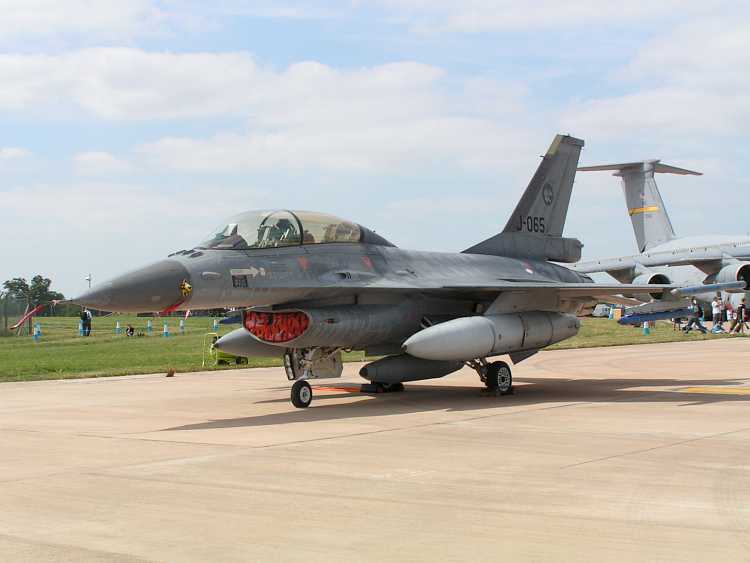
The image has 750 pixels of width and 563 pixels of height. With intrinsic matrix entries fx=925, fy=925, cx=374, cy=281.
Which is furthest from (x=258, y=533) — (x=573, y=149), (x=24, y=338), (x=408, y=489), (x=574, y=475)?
(x=24, y=338)

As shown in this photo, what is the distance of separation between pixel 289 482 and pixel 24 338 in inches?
1244

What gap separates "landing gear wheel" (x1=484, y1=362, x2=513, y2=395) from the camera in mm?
13992

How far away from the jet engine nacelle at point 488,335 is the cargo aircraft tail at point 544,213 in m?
2.41

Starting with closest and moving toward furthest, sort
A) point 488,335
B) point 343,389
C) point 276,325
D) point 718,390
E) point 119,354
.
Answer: point 276,325, point 488,335, point 718,390, point 343,389, point 119,354

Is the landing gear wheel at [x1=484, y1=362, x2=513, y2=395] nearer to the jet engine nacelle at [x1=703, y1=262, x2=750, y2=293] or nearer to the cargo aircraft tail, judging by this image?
the cargo aircraft tail

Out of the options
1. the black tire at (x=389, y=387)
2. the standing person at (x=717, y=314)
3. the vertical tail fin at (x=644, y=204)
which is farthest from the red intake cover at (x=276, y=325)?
the vertical tail fin at (x=644, y=204)

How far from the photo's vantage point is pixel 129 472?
7.36 meters

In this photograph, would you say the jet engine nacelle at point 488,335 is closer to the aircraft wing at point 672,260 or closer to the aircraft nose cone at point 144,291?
the aircraft nose cone at point 144,291

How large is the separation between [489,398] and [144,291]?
5.68m

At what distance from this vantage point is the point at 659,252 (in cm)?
4025

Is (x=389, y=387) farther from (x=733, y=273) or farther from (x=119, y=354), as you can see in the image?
(x=733, y=273)

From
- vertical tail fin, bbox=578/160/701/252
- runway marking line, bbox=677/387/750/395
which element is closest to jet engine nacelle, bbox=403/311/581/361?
runway marking line, bbox=677/387/750/395

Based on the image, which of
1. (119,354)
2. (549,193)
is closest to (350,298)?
(549,193)

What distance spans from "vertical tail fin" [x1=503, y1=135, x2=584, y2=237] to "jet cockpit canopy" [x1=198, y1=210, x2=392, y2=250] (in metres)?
4.57
